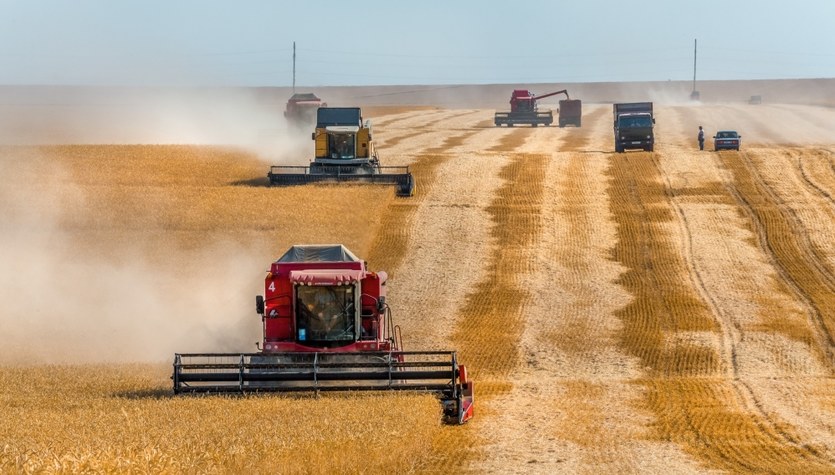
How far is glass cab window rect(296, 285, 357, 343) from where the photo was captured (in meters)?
24.3

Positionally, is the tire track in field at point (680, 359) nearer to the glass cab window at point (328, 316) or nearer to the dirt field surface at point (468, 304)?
the dirt field surface at point (468, 304)

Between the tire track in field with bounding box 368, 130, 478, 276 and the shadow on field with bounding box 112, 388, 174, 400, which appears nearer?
the shadow on field with bounding box 112, 388, 174, 400

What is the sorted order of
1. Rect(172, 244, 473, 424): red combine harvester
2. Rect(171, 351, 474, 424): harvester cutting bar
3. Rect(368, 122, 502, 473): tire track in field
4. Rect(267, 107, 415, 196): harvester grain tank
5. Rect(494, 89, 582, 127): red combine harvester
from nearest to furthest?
Rect(368, 122, 502, 473): tire track in field < Rect(171, 351, 474, 424): harvester cutting bar < Rect(172, 244, 473, 424): red combine harvester < Rect(267, 107, 415, 196): harvester grain tank < Rect(494, 89, 582, 127): red combine harvester

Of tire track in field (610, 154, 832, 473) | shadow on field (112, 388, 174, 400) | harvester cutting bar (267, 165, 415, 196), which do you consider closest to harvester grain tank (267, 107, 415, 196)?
harvester cutting bar (267, 165, 415, 196)

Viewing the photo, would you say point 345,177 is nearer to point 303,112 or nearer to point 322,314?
point 322,314

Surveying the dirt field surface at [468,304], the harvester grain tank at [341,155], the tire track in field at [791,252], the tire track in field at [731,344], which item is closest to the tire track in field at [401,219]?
the dirt field surface at [468,304]

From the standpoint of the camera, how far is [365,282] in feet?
81.8

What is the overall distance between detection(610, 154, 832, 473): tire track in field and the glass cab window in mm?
5935

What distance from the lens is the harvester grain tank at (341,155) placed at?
2206 inches

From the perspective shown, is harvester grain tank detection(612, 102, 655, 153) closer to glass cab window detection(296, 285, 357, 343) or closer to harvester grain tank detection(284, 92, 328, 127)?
harvester grain tank detection(284, 92, 328, 127)

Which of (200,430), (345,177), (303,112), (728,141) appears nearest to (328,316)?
(200,430)

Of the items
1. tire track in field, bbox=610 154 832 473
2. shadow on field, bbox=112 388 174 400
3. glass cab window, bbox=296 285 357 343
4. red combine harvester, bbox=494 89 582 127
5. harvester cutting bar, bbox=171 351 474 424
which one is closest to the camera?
tire track in field, bbox=610 154 832 473

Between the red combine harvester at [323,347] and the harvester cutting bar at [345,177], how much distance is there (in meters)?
28.5

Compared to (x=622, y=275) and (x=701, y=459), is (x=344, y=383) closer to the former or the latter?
(x=701, y=459)
